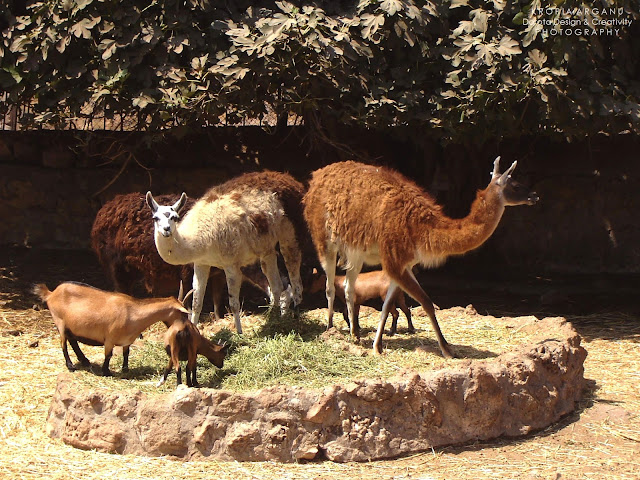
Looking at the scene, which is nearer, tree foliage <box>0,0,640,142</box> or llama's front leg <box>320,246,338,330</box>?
llama's front leg <box>320,246,338,330</box>

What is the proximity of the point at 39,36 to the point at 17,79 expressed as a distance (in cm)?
55

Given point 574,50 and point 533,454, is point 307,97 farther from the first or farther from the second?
point 533,454

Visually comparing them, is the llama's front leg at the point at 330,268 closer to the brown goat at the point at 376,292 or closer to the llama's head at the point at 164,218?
the brown goat at the point at 376,292

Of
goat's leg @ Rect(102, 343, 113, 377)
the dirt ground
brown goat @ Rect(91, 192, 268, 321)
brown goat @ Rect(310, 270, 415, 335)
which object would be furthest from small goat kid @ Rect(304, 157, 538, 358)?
goat's leg @ Rect(102, 343, 113, 377)

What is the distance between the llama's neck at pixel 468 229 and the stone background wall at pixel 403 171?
481cm

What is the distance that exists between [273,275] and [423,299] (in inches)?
77.5

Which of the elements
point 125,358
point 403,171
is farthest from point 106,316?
point 403,171

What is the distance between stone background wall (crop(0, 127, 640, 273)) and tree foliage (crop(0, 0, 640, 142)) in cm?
259

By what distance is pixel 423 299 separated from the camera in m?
7.07

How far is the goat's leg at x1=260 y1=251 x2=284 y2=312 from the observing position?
331 inches

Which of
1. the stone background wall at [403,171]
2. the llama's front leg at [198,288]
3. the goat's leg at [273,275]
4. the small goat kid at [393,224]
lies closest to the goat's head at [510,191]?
the small goat kid at [393,224]

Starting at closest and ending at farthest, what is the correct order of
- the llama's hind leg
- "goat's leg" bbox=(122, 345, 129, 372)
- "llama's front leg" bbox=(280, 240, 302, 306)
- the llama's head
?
"goat's leg" bbox=(122, 345, 129, 372) < the llama's head < the llama's hind leg < "llama's front leg" bbox=(280, 240, 302, 306)

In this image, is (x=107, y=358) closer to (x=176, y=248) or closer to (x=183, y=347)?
(x=183, y=347)

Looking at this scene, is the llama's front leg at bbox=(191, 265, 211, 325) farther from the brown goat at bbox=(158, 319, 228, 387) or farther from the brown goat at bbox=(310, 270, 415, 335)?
the brown goat at bbox=(158, 319, 228, 387)
